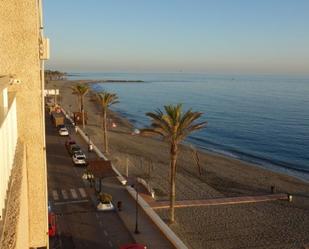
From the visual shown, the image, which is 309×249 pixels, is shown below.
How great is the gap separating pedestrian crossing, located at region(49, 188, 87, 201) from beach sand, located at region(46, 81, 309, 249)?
646cm

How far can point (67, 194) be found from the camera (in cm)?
3089

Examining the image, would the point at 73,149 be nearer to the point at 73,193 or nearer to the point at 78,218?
the point at 73,193

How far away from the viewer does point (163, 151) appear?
5934 cm

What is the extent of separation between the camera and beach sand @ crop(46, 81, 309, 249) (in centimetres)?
2630

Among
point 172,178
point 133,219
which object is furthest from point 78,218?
point 172,178

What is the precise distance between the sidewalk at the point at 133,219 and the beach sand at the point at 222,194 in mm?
2408

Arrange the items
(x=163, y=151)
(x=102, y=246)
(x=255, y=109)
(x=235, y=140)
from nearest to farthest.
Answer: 1. (x=102, y=246)
2. (x=163, y=151)
3. (x=235, y=140)
4. (x=255, y=109)

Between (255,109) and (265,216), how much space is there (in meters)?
102

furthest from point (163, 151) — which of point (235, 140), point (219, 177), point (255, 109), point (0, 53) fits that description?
point (255, 109)

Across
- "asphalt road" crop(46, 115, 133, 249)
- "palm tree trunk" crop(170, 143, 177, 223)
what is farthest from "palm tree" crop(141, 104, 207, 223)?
"asphalt road" crop(46, 115, 133, 249)

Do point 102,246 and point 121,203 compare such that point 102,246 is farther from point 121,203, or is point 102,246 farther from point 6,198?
point 6,198

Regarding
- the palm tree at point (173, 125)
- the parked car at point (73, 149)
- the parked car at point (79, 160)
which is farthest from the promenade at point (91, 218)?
the parked car at point (73, 149)

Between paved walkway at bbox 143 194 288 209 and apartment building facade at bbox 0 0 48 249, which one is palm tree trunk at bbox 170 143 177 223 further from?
apartment building facade at bbox 0 0 48 249

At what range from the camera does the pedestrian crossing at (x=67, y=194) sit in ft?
98.5
